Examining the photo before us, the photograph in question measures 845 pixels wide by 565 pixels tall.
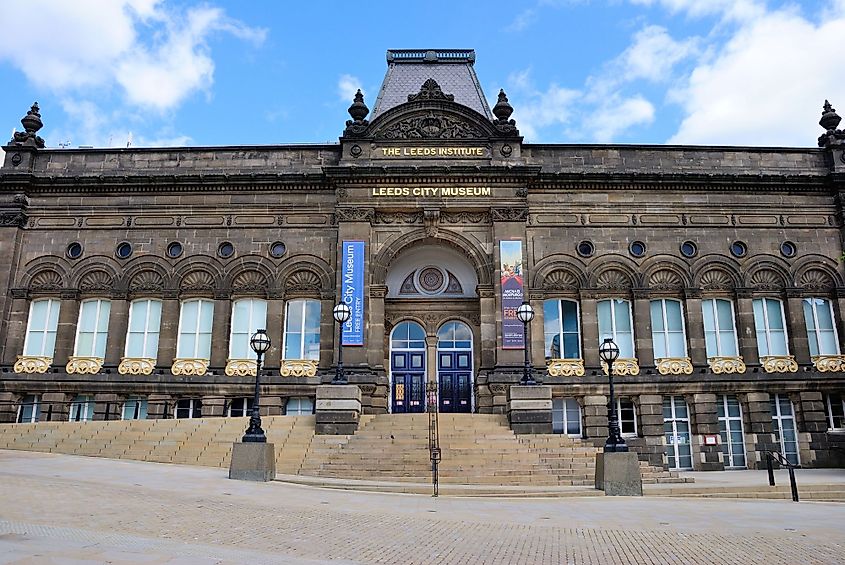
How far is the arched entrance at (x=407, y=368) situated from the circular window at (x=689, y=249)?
38.3ft

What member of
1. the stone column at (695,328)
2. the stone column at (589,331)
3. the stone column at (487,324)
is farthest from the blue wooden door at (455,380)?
the stone column at (695,328)

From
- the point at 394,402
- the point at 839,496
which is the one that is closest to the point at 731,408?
→ the point at 839,496

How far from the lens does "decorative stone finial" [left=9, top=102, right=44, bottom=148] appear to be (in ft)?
99.4

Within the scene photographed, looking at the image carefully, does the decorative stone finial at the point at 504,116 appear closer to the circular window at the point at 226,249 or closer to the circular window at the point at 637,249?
the circular window at the point at 637,249

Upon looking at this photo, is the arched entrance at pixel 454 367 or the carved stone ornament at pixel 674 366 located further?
the arched entrance at pixel 454 367

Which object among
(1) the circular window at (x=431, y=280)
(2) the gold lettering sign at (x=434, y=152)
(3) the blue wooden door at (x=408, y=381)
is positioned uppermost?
(2) the gold lettering sign at (x=434, y=152)

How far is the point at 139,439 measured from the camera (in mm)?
21000

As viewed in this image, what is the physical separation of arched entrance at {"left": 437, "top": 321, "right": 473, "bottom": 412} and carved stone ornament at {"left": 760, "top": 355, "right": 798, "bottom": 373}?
12.0 metres

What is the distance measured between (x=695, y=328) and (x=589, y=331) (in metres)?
4.37

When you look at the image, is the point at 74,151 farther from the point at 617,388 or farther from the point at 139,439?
the point at 617,388

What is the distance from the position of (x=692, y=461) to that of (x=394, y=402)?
12049mm

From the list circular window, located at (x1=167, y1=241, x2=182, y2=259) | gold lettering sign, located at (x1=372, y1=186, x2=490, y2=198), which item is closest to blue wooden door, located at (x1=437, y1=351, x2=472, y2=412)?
gold lettering sign, located at (x1=372, y1=186, x2=490, y2=198)

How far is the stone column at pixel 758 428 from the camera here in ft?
85.9

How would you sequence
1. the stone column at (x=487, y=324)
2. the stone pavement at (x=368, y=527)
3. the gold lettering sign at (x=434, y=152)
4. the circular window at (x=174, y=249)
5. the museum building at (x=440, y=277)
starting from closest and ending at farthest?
the stone pavement at (x=368, y=527)
the stone column at (x=487, y=324)
the museum building at (x=440, y=277)
the gold lettering sign at (x=434, y=152)
the circular window at (x=174, y=249)
